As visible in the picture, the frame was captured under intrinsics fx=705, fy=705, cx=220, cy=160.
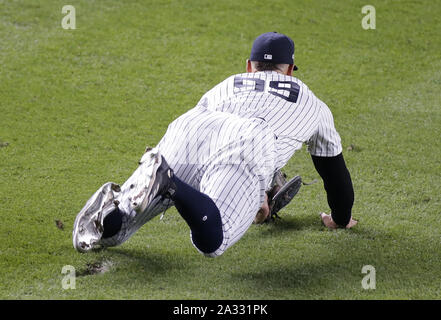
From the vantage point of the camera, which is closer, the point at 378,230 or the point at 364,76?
the point at 378,230

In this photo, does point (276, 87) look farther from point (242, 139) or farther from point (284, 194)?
point (284, 194)

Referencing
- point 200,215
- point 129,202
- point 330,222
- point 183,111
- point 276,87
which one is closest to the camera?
point 200,215

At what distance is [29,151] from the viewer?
5836mm

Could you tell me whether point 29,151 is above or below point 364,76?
below

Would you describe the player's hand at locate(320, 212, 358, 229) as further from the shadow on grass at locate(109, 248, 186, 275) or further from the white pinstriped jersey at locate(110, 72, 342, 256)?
the shadow on grass at locate(109, 248, 186, 275)

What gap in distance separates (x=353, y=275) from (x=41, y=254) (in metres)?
1.84

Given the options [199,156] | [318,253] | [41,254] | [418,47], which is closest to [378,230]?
[318,253]

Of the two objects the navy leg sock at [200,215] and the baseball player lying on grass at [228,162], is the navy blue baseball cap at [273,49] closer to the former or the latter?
the baseball player lying on grass at [228,162]

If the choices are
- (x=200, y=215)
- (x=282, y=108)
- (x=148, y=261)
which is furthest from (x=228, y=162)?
(x=148, y=261)

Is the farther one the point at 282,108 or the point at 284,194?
the point at 284,194

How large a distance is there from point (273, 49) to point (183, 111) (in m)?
2.42

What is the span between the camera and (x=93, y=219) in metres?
3.94

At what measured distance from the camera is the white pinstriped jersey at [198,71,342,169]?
412cm
